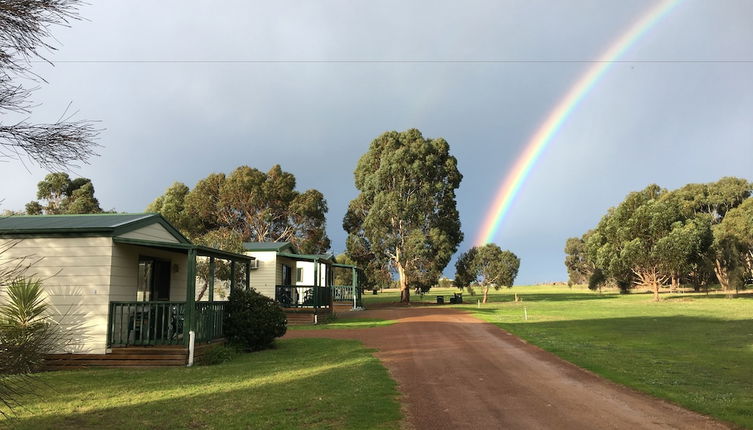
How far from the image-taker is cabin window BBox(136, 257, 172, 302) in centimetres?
1397

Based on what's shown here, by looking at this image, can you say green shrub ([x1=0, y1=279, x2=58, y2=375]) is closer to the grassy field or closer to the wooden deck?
the wooden deck

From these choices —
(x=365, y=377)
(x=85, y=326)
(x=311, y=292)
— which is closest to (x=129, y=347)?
(x=85, y=326)

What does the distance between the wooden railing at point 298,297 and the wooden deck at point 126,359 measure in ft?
42.8

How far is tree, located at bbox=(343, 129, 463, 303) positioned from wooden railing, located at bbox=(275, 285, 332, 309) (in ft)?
60.5

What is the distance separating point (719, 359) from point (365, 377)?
915cm

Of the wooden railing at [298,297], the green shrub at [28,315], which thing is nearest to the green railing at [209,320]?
the green shrub at [28,315]

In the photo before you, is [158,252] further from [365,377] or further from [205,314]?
[365,377]

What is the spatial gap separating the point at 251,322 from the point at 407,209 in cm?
3181

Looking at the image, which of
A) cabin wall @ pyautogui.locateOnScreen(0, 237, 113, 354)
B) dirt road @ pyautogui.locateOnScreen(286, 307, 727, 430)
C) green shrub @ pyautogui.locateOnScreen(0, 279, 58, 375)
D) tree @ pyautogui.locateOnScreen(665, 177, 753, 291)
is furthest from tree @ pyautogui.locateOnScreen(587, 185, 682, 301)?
green shrub @ pyautogui.locateOnScreen(0, 279, 58, 375)

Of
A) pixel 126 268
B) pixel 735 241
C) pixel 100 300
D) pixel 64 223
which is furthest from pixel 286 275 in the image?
pixel 735 241

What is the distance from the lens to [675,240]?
1597 inches

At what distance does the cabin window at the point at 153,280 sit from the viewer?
1397 centimetres

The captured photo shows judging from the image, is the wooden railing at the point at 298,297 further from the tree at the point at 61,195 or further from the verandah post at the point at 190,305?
the tree at the point at 61,195

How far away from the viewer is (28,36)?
4.45 m
